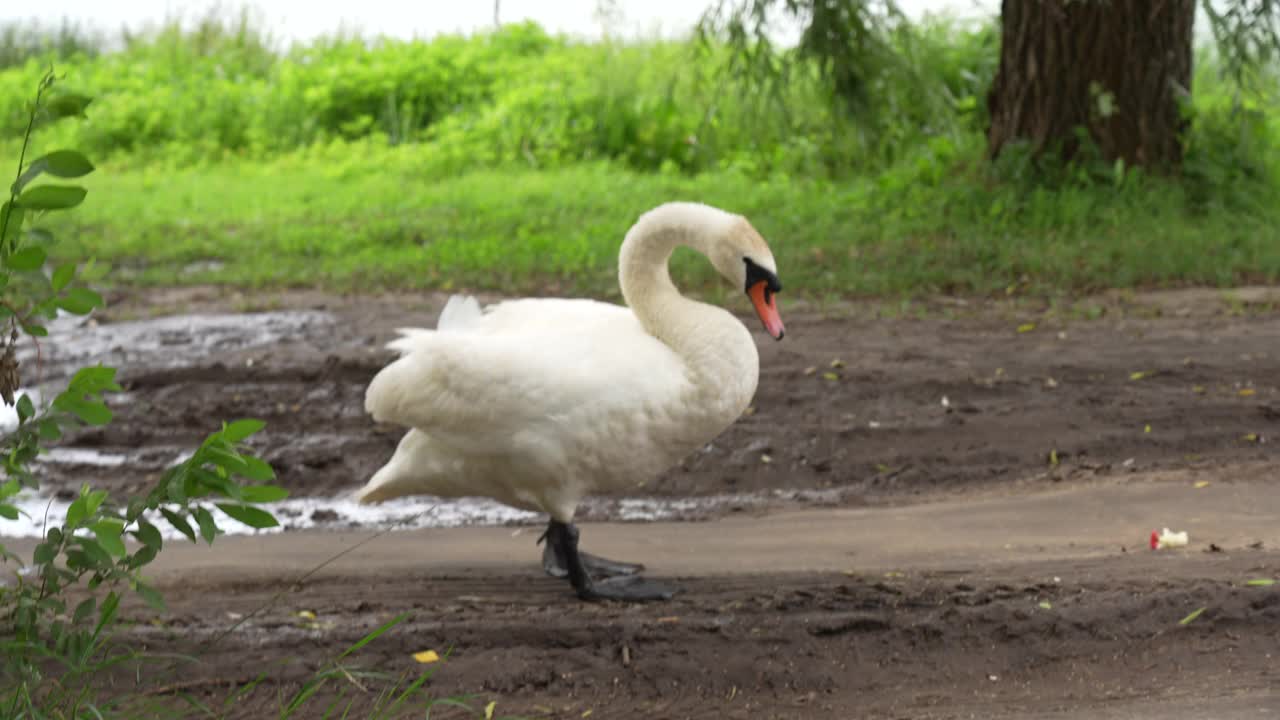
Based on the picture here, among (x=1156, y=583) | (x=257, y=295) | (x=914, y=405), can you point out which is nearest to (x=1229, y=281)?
(x=914, y=405)

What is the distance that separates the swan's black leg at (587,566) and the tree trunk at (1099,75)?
20.0ft

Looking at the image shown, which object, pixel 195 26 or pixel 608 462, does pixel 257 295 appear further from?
pixel 195 26

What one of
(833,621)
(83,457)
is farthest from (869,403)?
(83,457)

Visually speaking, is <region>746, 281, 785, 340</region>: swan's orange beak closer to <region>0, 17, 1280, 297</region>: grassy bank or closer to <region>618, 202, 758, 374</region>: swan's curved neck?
<region>618, 202, 758, 374</region>: swan's curved neck

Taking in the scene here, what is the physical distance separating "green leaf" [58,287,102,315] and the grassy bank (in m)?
6.11

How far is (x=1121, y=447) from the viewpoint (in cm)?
588

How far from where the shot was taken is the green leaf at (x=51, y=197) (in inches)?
101

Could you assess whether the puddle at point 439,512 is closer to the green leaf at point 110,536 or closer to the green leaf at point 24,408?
the green leaf at point 24,408

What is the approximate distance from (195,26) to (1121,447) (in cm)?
1506

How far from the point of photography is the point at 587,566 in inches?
185

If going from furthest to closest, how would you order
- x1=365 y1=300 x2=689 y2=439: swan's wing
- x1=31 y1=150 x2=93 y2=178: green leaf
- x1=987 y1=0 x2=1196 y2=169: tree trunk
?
x1=987 y1=0 x2=1196 y2=169: tree trunk → x1=365 y1=300 x2=689 y2=439: swan's wing → x1=31 y1=150 x2=93 y2=178: green leaf

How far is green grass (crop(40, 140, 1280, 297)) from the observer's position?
899 centimetres

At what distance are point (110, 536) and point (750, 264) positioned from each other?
238 centimetres

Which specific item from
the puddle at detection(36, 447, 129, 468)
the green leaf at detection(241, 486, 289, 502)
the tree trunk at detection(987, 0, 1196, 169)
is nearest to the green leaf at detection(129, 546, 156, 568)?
the green leaf at detection(241, 486, 289, 502)
